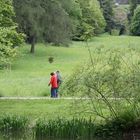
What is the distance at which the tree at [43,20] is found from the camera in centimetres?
6456

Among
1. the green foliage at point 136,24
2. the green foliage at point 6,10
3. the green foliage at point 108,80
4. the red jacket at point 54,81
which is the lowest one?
the red jacket at point 54,81

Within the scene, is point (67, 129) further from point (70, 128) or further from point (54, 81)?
point (54, 81)

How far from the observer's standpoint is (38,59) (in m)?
68.8

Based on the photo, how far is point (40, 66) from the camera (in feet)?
201

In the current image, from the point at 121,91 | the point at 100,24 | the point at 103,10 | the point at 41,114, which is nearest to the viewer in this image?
the point at 121,91

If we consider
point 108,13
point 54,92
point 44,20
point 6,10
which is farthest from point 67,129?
point 108,13

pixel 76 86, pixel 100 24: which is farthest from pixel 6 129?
pixel 100 24

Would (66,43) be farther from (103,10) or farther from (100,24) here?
(103,10)

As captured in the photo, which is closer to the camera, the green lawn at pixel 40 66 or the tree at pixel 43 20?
the green lawn at pixel 40 66

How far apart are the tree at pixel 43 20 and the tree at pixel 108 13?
61.3 meters

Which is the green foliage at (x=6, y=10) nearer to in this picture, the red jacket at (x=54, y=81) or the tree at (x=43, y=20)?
the red jacket at (x=54, y=81)

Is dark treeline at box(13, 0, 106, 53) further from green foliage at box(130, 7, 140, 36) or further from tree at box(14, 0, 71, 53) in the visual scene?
green foliage at box(130, 7, 140, 36)

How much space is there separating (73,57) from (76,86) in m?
53.5

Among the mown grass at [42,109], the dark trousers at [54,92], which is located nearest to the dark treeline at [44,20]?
the dark trousers at [54,92]
